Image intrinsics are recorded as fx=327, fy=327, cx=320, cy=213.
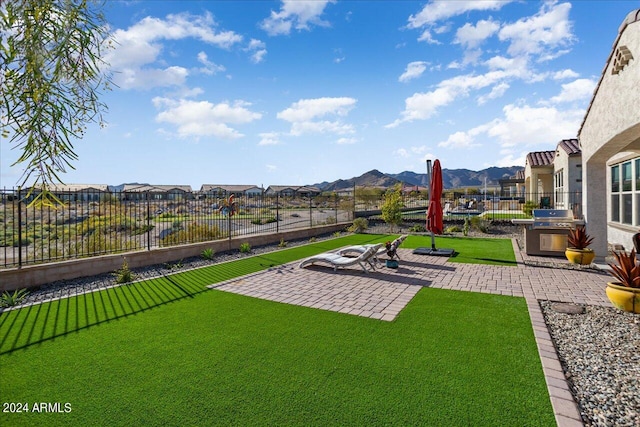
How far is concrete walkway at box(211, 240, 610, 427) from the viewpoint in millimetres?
5527

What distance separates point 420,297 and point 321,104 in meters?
11.7

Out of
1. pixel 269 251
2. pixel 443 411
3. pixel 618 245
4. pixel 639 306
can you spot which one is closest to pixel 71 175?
pixel 443 411

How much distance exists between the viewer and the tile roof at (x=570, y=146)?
47.7 ft

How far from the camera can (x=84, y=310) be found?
17.4ft

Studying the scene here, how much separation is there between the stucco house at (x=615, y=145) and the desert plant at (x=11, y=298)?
434 inches

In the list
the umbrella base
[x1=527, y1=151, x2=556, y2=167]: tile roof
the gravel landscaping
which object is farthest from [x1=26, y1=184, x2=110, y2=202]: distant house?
[x1=527, y1=151, x2=556, y2=167]: tile roof

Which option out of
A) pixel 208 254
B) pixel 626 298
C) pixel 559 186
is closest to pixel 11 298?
pixel 208 254

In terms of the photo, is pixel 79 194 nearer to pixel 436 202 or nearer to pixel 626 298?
pixel 436 202

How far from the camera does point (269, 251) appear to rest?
37.7ft

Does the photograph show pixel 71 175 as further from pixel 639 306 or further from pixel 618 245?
pixel 618 245

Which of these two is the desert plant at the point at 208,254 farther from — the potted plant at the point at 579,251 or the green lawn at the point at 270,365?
the potted plant at the point at 579,251

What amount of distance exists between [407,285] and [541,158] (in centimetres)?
Result: 2194

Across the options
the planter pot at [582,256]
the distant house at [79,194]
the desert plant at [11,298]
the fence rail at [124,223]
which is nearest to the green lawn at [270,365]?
the desert plant at [11,298]

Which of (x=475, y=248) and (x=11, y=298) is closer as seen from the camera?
(x=11, y=298)
